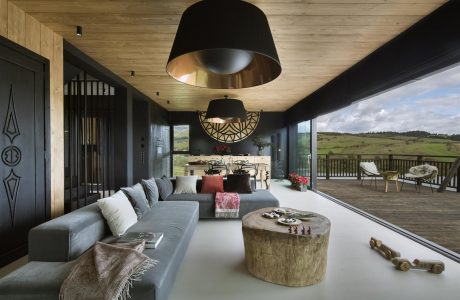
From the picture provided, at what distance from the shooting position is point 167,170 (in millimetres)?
9039

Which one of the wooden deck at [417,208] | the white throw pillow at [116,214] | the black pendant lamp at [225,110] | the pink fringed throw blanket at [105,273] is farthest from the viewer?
the black pendant lamp at [225,110]

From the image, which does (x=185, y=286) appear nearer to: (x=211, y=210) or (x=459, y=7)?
(x=211, y=210)

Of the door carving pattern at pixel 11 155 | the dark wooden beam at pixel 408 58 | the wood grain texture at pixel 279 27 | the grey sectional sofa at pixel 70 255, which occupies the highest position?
the wood grain texture at pixel 279 27

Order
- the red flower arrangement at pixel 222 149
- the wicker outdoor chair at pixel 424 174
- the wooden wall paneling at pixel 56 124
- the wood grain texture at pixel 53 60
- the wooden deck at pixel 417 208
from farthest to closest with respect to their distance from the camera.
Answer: the red flower arrangement at pixel 222 149
the wicker outdoor chair at pixel 424 174
the wooden deck at pixel 417 208
the wooden wall paneling at pixel 56 124
the wood grain texture at pixel 53 60

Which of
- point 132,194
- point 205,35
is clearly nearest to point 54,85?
point 132,194

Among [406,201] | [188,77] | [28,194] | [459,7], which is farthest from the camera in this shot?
[406,201]

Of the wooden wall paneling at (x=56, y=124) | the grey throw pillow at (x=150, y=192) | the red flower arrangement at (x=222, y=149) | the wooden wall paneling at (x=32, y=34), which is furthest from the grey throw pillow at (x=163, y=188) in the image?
the red flower arrangement at (x=222, y=149)

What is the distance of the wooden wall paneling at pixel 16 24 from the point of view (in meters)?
2.41

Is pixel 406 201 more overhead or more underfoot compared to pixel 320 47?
more underfoot

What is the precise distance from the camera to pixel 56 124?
3096 mm

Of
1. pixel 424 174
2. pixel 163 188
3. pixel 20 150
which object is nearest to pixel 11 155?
pixel 20 150

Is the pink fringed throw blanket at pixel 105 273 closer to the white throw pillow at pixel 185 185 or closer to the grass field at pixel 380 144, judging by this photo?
the white throw pillow at pixel 185 185

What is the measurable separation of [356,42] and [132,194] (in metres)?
3.37

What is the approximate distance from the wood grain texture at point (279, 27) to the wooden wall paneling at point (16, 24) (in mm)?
95
